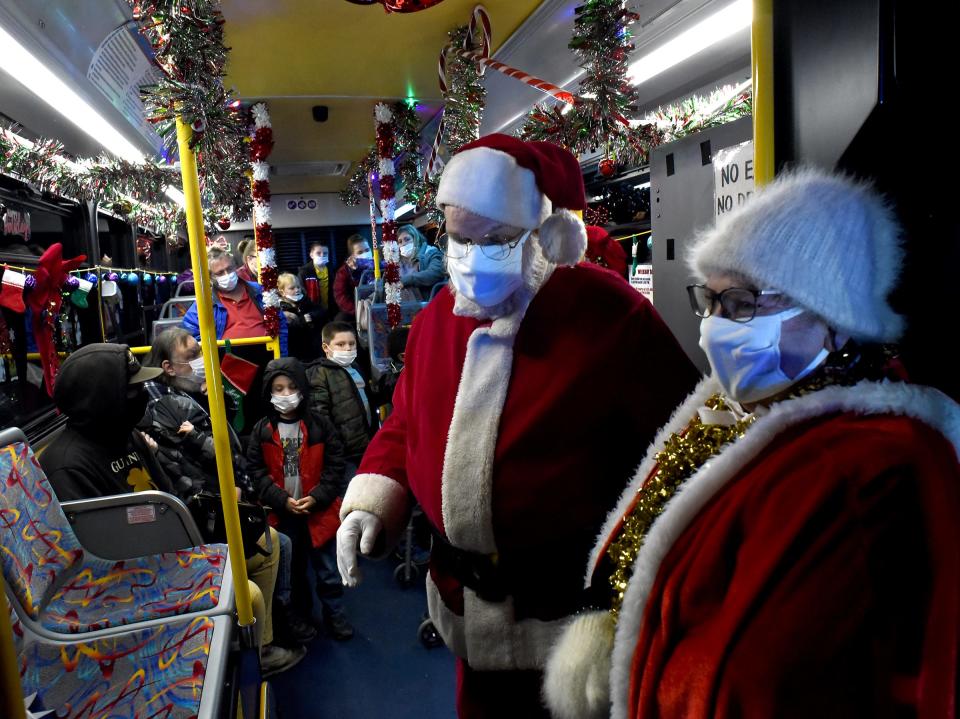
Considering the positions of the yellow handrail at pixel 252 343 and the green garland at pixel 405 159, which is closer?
the yellow handrail at pixel 252 343

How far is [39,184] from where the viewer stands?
3.42 metres

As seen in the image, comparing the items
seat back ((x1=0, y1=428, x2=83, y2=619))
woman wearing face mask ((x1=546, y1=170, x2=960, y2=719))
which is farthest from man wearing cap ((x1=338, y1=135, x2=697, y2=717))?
seat back ((x1=0, y1=428, x2=83, y2=619))

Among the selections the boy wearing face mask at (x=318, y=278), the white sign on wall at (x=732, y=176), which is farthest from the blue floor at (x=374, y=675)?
the boy wearing face mask at (x=318, y=278)

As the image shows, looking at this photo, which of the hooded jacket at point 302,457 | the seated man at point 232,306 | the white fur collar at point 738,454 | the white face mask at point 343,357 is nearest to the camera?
the white fur collar at point 738,454

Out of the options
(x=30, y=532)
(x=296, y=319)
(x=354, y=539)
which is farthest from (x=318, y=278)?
(x=354, y=539)

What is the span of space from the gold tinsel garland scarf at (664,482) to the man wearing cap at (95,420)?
6.78ft

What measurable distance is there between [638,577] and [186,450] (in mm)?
2641

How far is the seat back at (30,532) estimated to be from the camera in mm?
1863


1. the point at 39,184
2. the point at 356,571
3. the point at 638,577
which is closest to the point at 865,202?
the point at 638,577

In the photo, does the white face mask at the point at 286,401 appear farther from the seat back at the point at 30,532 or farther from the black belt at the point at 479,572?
the black belt at the point at 479,572

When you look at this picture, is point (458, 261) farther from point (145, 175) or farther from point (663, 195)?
point (145, 175)

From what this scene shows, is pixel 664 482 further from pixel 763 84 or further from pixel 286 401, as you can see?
pixel 286 401

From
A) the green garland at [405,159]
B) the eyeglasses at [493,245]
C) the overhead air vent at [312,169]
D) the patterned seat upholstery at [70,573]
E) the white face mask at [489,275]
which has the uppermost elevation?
the overhead air vent at [312,169]

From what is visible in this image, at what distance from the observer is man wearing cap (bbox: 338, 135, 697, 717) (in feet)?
4.42
